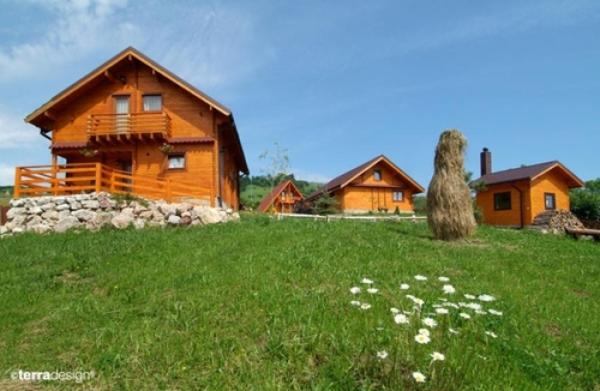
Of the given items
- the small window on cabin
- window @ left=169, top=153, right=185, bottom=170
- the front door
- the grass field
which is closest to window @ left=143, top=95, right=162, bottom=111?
the front door

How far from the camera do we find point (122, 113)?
21.3 meters

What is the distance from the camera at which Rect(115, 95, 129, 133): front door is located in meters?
21.3

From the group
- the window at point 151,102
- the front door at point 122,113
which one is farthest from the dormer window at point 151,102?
the front door at point 122,113

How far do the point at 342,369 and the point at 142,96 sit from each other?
863 inches

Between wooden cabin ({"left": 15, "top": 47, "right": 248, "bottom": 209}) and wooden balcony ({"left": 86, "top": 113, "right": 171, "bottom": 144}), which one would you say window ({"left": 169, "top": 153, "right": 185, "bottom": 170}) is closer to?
wooden cabin ({"left": 15, "top": 47, "right": 248, "bottom": 209})

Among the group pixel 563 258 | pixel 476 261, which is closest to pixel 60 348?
pixel 476 261

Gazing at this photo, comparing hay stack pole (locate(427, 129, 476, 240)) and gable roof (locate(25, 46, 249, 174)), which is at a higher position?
gable roof (locate(25, 46, 249, 174))

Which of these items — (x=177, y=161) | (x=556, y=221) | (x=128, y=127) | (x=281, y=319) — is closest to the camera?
(x=281, y=319)

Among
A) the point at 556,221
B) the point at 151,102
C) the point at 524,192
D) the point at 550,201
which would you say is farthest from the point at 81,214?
the point at 550,201

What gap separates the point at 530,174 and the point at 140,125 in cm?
2604

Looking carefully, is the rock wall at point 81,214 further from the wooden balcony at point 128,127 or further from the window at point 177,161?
the wooden balcony at point 128,127

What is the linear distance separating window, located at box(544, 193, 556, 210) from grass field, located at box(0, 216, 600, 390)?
72.9 ft

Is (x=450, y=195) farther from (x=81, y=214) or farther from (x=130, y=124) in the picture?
(x=130, y=124)

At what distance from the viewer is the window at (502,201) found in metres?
30.3
